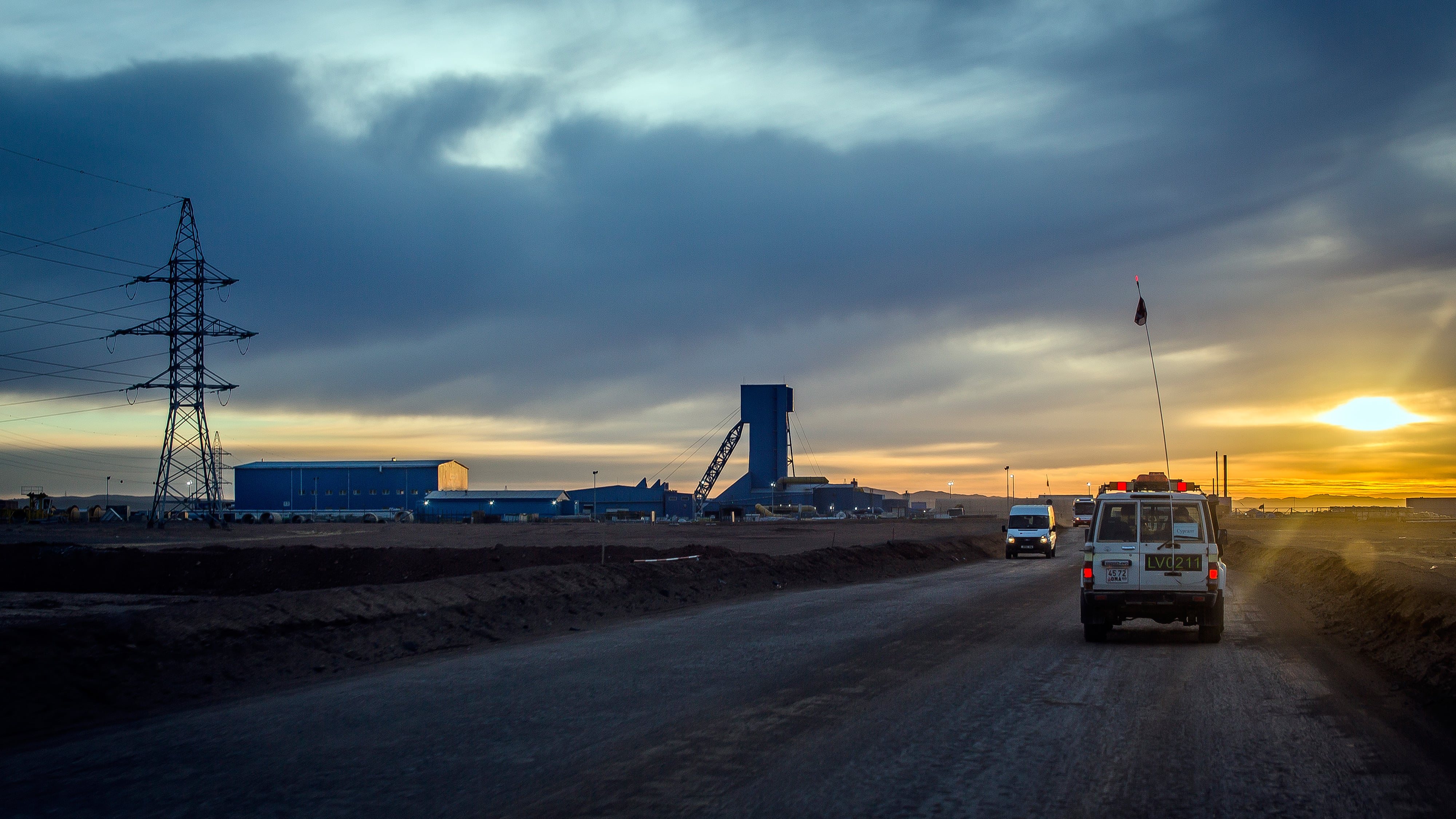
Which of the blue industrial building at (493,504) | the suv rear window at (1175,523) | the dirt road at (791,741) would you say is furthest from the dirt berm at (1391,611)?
the blue industrial building at (493,504)

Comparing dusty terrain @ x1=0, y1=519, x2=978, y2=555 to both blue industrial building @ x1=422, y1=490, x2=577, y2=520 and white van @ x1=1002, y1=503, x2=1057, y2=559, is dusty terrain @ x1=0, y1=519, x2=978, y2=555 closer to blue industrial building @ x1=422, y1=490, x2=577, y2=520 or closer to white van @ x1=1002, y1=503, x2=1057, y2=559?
white van @ x1=1002, y1=503, x2=1057, y2=559

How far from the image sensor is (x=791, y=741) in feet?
25.8

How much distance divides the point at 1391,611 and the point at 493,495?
11513cm

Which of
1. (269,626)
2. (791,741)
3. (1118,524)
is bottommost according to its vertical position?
(269,626)

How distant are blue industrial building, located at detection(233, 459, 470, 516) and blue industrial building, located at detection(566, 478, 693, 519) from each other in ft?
72.5

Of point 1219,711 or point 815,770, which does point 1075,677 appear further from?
point 815,770

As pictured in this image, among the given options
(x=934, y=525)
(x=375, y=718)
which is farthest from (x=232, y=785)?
(x=934, y=525)

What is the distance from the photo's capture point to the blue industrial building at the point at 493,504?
4751 inches

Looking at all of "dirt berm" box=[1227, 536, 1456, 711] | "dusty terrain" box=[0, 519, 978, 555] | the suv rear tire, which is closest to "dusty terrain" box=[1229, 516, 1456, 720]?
"dirt berm" box=[1227, 536, 1456, 711]

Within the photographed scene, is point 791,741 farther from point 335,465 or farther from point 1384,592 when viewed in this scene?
point 335,465

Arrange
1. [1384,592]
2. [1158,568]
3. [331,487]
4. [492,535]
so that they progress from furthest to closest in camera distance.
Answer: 1. [331,487]
2. [492,535]
3. [1384,592]
4. [1158,568]

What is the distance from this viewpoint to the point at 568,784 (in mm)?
6695

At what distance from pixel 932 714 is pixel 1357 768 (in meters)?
3.28

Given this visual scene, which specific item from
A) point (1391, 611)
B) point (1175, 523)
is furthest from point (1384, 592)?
point (1175, 523)
